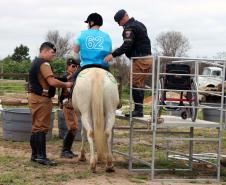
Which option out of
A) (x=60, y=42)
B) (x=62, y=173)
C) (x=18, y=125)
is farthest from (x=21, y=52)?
(x=62, y=173)

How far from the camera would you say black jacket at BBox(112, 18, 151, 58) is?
24.1ft

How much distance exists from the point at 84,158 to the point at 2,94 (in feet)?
61.5

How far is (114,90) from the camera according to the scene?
6.95 meters

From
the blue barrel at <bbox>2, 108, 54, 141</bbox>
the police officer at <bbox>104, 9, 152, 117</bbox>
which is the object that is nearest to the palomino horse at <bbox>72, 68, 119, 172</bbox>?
the police officer at <bbox>104, 9, 152, 117</bbox>

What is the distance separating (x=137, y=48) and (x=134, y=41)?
0.42 ft

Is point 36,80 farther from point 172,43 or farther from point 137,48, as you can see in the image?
point 172,43

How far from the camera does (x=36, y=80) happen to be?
25.0ft

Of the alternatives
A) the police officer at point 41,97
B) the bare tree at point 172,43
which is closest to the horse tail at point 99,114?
the police officer at point 41,97

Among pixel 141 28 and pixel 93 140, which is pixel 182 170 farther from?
pixel 141 28

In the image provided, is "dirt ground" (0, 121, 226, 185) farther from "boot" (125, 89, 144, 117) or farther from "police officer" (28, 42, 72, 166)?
"boot" (125, 89, 144, 117)

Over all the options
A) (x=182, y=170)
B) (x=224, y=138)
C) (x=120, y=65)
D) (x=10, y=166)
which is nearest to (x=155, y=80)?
(x=182, y=170)

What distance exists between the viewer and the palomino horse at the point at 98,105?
6.74m

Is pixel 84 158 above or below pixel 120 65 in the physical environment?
below

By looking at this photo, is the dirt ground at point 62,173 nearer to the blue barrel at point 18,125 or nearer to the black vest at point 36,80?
the black vest at point 36,80
